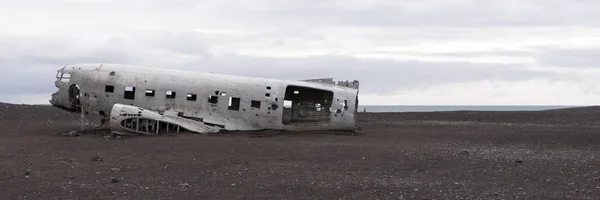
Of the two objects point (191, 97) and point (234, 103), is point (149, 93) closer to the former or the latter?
point (191, 97)

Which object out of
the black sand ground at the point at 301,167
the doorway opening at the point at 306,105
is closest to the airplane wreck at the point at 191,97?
the black sand ground at the point at 301,167

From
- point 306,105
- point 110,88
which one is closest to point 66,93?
point 110,88

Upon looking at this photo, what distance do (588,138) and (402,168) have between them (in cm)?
1194

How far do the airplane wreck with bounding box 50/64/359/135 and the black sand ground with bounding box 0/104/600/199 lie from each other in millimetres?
1318

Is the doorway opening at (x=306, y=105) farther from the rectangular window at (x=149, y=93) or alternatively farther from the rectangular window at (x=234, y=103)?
the rectangular window at (x=149, y=93)

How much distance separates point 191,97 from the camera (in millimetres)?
26578

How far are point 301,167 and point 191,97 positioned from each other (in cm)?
1164

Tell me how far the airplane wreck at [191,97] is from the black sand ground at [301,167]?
132 cm

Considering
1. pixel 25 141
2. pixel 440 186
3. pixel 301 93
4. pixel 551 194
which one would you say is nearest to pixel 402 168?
pixel 440 186

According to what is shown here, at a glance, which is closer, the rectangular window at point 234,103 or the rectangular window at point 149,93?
the rectangular window at point 149,93

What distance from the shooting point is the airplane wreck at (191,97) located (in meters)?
26.6

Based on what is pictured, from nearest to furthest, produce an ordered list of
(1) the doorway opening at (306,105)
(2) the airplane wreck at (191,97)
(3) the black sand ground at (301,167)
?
(3) the black sand ground at (301,167) < (2) the airplane wreck at (191,97) < (1) the doorway opening at (306,105)

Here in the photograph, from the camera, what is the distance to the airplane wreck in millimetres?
26578

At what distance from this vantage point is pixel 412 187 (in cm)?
1282
